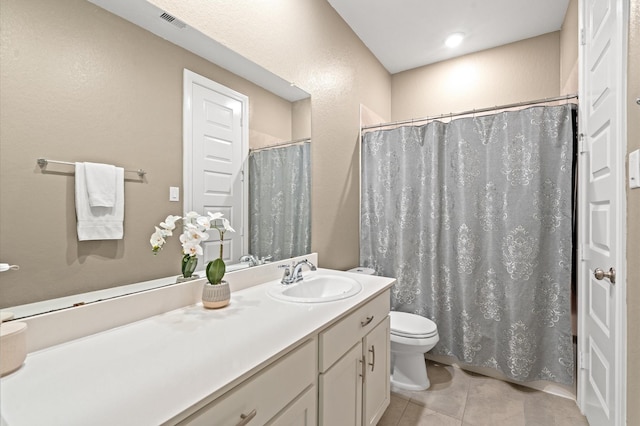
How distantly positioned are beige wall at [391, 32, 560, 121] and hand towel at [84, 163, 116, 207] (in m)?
2.79

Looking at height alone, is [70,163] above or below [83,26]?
below

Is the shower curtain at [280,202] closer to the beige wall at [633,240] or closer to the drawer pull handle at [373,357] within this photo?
the drawer pull handle at [373,357]

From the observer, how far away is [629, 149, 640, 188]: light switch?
0.97m

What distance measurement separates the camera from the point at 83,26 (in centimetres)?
91

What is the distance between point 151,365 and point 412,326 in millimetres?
1703

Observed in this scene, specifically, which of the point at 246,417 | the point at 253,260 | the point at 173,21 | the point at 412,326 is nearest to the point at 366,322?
the point at 253,260

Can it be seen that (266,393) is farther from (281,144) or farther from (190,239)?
(281,144)

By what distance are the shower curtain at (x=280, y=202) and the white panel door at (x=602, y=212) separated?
1429mm

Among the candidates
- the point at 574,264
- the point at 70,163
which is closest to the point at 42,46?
the point at 70,163

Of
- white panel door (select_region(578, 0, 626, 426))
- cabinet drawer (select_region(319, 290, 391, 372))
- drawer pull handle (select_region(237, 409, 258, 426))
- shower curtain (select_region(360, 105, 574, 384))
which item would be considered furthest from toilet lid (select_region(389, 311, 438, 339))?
drawer pull handle (select_region(237, 409, 258, 426))

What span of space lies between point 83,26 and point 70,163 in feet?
1.37

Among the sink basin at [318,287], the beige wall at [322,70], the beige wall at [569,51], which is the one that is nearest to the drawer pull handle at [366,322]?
the sink basin at [318,287]

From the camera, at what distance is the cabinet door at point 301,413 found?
840mm

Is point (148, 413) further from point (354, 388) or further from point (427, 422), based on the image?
point (427, 422)
